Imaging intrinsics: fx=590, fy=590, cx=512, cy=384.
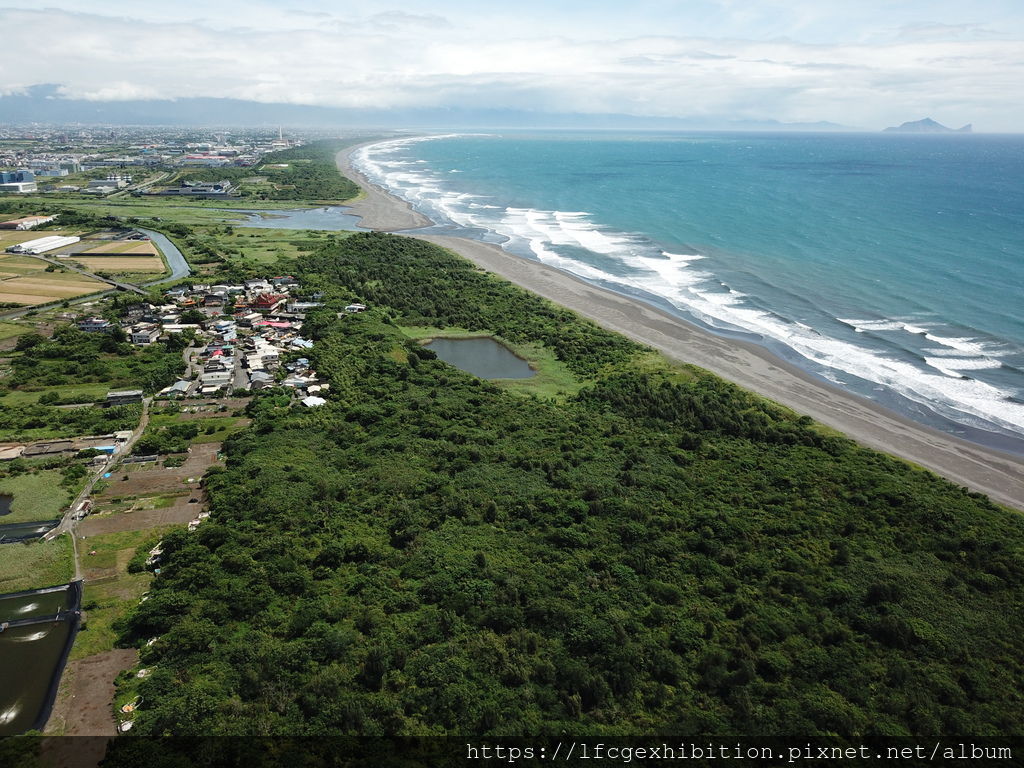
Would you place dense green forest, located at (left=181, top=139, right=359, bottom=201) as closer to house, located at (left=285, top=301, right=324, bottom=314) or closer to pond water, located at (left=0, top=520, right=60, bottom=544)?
house, located at (left=285, top=301, right=324, bottom=314)

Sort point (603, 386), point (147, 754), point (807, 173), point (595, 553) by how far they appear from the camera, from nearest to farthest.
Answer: point (147, 754), point (595, 553), point (603, 386), point (807, 173)

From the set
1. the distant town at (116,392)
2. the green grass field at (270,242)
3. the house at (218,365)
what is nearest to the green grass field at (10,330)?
the distant town at (116,392)

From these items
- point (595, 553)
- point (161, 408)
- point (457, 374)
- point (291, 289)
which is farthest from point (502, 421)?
point (291, 289)

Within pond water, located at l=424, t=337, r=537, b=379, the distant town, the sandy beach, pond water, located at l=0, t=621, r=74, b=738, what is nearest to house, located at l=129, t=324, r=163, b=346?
the distant town

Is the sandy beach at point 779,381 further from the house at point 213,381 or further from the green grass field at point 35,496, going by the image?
the green grass field at point 35,496

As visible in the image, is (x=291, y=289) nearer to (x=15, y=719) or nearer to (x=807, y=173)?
(x=15, y=719)

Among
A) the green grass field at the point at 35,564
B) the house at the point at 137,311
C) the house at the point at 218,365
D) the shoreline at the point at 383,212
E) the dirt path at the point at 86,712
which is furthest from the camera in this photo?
the shoreline at the point at 383,212
